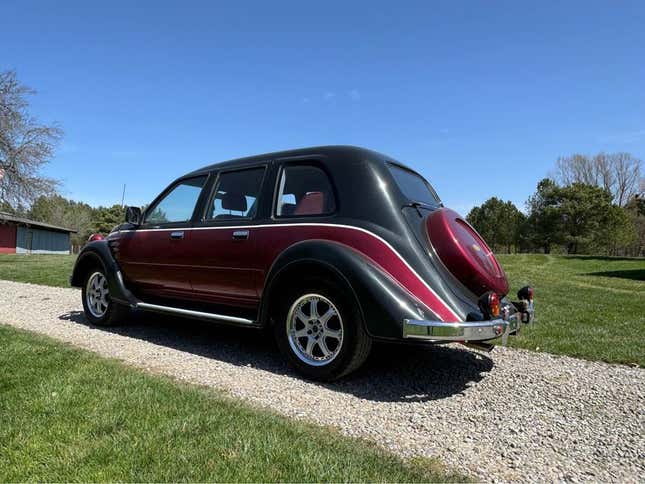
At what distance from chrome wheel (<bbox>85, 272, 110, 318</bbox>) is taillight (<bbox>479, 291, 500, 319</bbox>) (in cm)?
460

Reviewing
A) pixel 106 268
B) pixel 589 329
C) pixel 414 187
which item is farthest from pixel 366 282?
pixel 589 329

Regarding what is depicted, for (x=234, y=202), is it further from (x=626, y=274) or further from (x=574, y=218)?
(x=574, y=218)

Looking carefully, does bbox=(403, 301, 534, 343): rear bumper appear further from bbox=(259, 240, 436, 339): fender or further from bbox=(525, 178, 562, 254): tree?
bbox=(525, 178, 562, 254): tree

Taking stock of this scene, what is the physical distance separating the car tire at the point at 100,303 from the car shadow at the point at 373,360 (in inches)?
4.7

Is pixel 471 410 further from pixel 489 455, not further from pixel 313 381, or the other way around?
pixel 313 381

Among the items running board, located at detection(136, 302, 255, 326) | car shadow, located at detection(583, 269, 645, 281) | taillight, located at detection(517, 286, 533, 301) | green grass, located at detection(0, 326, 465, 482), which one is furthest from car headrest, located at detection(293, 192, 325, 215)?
car shadow, located at detection(583, 269, 645, 281)

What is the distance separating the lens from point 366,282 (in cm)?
334

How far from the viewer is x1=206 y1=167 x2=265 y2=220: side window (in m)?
4.50

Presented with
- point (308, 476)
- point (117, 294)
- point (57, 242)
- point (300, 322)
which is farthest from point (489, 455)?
point (57, 242)

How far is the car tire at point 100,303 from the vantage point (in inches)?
224

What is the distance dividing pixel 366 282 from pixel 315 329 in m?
0.70

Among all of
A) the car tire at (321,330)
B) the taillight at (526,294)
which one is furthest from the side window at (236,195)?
the taillight at (526,294)

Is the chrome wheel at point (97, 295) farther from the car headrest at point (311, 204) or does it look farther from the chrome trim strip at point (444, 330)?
the chrome trim strip at point (444, 330)

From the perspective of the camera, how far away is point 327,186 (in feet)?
13.0
